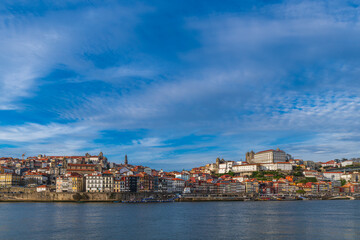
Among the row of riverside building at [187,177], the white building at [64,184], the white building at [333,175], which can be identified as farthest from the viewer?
the white building at [333,175]

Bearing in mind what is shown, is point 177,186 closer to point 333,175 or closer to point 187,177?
point 187,177

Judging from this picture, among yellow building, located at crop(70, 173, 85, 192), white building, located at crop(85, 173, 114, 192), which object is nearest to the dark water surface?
white building, located at crop(85, 173, 114, 192)

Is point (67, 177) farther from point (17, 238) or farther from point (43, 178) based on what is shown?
point (17, 238)

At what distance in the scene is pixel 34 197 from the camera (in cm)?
8519

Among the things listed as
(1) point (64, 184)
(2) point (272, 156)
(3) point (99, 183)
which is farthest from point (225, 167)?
(1) point (64, 184)

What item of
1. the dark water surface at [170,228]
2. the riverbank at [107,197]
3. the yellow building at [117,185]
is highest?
the yellow building at [117,185]

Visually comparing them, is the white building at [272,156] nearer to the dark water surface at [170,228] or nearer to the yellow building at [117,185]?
the yellow building at [117,185]

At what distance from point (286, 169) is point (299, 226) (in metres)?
106

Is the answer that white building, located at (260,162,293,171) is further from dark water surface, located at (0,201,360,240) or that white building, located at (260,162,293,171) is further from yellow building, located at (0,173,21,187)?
dark water surface, located at (0,201,360,240)

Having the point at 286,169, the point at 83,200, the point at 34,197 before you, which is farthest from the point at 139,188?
the point at 286,169

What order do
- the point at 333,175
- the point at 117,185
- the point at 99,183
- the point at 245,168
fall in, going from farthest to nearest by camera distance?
the point at 245,168
the point at 333,175
the point at 117,185
the point at 99,183

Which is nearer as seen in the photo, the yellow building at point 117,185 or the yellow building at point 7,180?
the yellow building at point 117,185

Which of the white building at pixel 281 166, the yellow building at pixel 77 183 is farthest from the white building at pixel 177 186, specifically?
the white building at pixel 281 166

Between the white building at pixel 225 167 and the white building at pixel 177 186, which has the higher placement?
the white building at pixel 225 167
